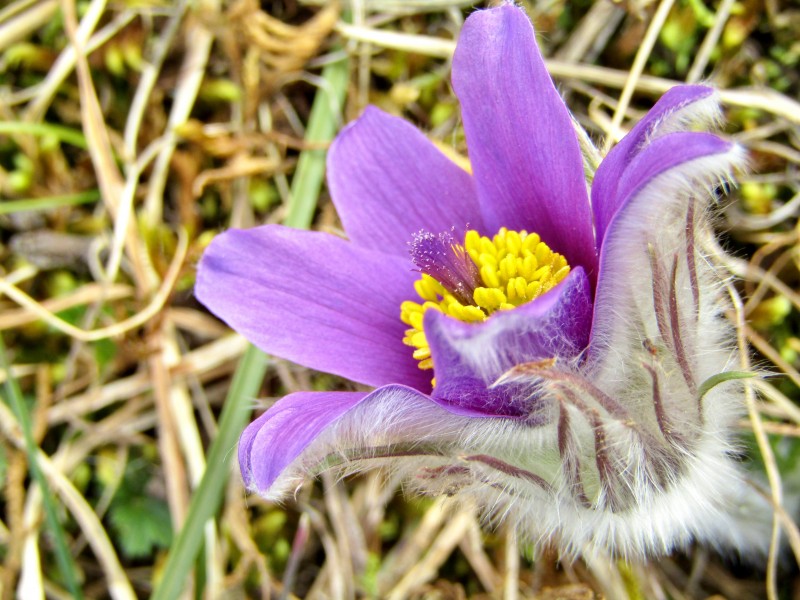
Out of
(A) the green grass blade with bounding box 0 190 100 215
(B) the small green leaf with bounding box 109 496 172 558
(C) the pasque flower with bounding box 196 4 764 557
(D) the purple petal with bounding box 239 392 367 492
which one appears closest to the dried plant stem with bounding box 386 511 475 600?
(C) the pasque flower with bounding box 196 4 764 557

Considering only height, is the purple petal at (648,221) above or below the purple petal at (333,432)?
above

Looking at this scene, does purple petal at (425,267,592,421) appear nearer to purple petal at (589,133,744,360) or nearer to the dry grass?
purple petal at (589,133,744,360)

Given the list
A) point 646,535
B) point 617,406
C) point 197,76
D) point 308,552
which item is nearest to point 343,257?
point 617,406

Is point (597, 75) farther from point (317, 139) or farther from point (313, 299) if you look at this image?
point (313, 299)

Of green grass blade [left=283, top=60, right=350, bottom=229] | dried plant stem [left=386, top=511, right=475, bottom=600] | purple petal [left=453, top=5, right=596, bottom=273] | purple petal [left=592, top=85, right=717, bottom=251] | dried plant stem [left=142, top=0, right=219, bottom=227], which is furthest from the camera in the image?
dried plant stem [left=142, top=0, right=219, bottom=227]

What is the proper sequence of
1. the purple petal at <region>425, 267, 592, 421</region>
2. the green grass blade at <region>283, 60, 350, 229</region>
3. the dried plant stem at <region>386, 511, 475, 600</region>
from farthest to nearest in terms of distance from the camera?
1. the green grass blade at <region>283, 60, 350, 229</region>
2. the dried plant stem at <region>386, 511, 475, 600</region>
3. the purple petal at <region>425, 267, 592, 421</region>

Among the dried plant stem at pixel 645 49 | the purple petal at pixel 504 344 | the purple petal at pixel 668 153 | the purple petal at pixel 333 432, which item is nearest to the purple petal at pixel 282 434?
the purple petal at pixel 333 432

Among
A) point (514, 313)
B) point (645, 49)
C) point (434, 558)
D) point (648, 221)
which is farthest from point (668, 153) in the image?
point (434, 558)

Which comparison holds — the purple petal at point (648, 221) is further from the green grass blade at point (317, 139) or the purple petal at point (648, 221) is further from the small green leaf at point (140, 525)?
the small green leaf at point (140, 525)
